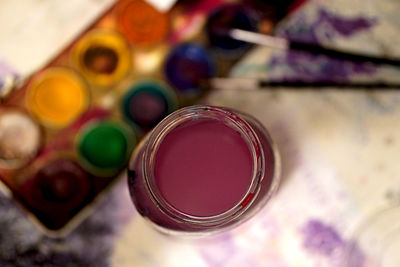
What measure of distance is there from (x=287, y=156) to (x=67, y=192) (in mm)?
293

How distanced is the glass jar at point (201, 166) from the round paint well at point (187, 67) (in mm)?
192

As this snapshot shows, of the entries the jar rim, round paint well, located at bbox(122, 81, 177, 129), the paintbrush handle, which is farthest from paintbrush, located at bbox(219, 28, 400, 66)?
the jar rim

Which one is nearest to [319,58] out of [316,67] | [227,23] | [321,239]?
[316,67]

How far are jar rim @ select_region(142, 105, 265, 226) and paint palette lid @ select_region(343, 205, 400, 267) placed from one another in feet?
0.82

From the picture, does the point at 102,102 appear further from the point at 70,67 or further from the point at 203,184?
the point at 203,184

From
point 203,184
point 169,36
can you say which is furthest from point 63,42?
point 203,184

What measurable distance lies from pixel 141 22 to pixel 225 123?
10.5 inches

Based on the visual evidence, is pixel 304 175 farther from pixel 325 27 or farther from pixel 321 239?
pixel 325 27

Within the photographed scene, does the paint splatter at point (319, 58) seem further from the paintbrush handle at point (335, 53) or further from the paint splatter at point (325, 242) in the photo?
the paint splatter at point (325, 242)

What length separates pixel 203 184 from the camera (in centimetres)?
47

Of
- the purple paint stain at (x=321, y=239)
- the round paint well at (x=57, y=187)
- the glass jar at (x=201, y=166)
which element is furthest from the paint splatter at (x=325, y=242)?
the round paint well at (x=57, y=187)

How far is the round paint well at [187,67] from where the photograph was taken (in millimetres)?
660

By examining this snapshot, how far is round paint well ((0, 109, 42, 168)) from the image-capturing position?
2.16 ft

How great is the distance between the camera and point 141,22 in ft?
2.19
